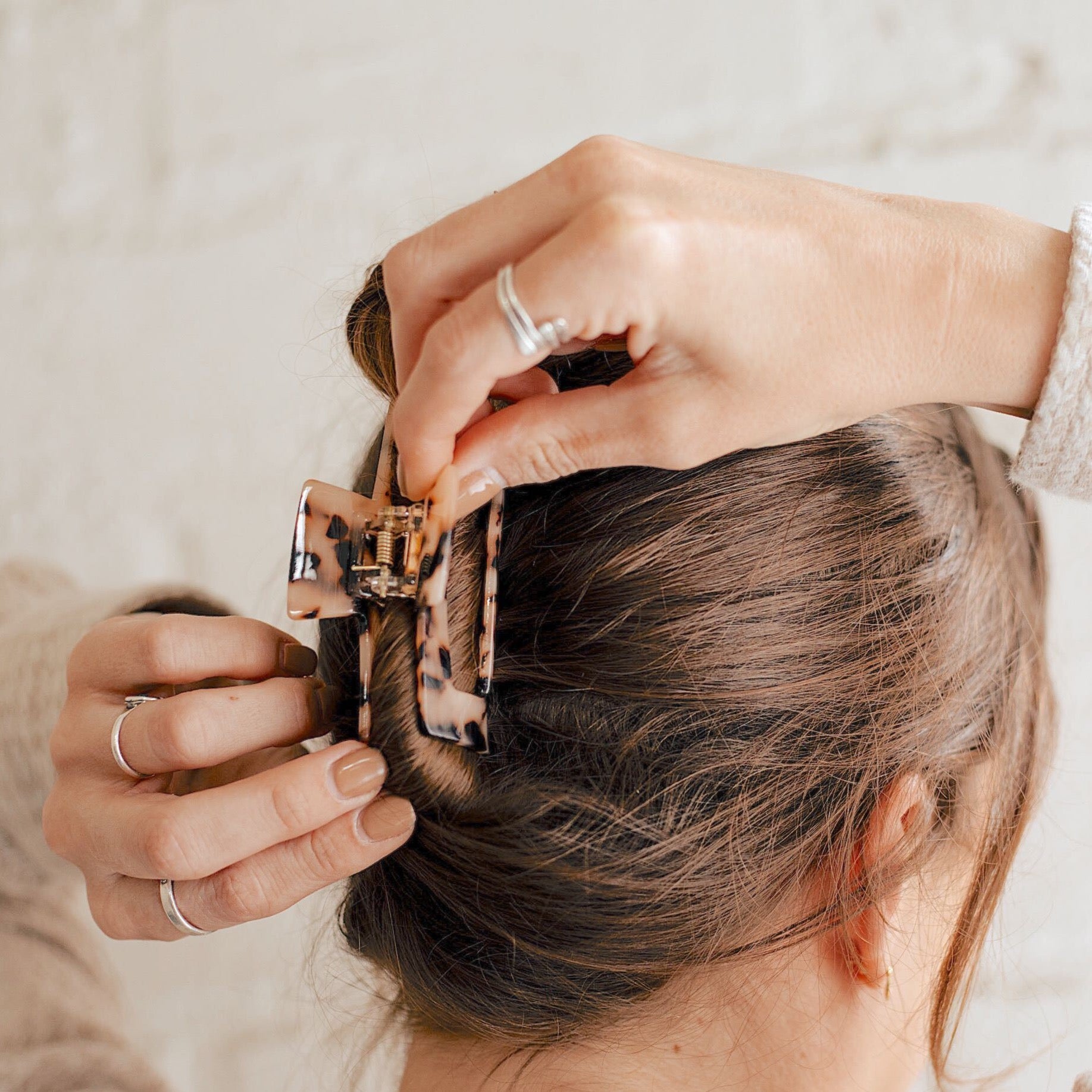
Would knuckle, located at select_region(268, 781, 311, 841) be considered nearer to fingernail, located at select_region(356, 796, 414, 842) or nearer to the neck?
fingernail, located at select_region(356, 796, 414, 842)

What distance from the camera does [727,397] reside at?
1.78 ft

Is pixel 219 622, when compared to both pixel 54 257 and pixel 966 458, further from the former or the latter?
pixel 54 257

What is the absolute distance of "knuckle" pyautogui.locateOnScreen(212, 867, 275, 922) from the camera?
2.11 feet

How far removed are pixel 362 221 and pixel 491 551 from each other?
80 centimetres

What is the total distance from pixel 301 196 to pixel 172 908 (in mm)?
956

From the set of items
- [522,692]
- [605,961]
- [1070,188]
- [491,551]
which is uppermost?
[1070,188]

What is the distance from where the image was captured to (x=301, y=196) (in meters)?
1.26

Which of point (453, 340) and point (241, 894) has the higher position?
point (453, 340)

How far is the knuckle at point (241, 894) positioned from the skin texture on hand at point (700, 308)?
30 centimetres

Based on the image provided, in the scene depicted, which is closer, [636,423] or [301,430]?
[636,423]

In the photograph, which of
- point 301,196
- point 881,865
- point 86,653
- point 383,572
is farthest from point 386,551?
point 301,196

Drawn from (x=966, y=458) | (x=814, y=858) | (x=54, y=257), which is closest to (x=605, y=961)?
(x=814, y=858)

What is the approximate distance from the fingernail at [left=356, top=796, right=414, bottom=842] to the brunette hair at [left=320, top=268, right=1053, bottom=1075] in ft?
0.04

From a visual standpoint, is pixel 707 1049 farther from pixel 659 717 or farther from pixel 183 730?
pixel 183 730
